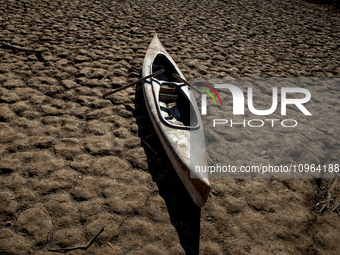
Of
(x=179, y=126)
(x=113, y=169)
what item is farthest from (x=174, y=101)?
(x=113, y=169)

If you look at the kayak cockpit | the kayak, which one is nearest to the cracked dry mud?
the kayak

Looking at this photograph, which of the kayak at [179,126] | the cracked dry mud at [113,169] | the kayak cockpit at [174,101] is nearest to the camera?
the cracked dry mud at [113,169]

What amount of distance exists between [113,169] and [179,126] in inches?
38.8

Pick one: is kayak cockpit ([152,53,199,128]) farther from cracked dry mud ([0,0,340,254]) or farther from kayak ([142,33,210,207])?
cracked dry mud ([0,0,340,254])

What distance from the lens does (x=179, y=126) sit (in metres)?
2.84

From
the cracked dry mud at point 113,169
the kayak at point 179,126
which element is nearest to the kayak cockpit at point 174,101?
the kayak at point 179,126

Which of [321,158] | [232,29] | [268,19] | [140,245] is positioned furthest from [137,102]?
[268,19]

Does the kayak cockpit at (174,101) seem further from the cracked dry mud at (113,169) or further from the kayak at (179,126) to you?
the cracked dry mud at (113,169)

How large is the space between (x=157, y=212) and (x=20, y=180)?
1.51 meters

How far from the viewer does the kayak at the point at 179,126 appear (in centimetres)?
223

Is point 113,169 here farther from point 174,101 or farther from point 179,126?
point 174,101

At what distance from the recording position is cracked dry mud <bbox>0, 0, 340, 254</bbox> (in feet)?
6.80

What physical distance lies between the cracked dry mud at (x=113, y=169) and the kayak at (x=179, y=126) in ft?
0.91

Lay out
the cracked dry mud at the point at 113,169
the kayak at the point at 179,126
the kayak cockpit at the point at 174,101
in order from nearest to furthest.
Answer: the cracked dry mud at the point at 113,169
the kayak at the point at 179,126
the kayak cockpit at the point at 174,101
